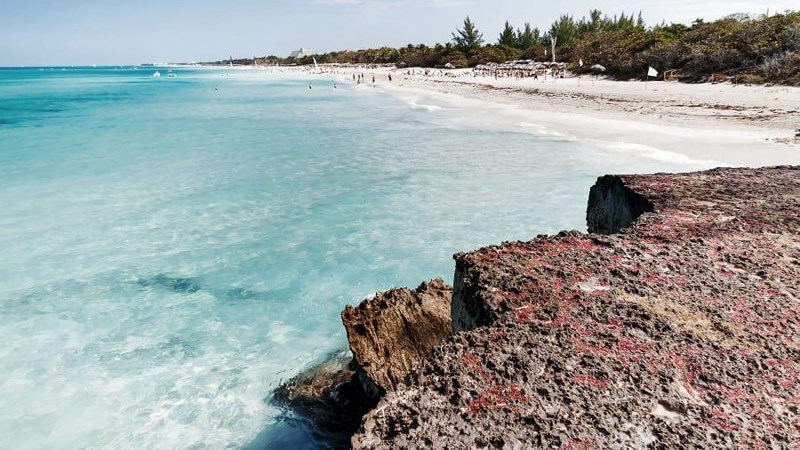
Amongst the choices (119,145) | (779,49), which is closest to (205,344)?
(119,145)

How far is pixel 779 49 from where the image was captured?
29125 mm

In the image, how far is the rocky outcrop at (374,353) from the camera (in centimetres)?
469

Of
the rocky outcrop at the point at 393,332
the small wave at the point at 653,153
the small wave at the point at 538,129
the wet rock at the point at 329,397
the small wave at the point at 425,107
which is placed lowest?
Result: the wet rock at the point at 329,397

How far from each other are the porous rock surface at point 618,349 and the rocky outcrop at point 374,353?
1192 mm

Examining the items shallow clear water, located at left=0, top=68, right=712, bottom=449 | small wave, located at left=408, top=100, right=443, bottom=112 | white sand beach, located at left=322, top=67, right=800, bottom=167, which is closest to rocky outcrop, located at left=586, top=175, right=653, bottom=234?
shallow clear water, located at left=0, top=68, right=712, bottom=449

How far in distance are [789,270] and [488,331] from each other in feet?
7.49

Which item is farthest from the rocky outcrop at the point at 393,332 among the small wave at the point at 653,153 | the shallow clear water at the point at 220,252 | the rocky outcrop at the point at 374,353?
the small wave at the point at 653,153

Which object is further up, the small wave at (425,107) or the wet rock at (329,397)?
the small wave at (425,107)

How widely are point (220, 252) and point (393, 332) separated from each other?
20.9ft

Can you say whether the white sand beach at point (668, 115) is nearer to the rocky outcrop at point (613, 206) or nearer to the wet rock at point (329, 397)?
the rocky outcrop at point (613, 206)

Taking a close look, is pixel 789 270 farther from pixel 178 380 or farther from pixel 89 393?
pixel 89 393

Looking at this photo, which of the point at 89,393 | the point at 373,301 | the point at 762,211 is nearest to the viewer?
the point at 762,211

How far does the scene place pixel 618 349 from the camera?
2.55m

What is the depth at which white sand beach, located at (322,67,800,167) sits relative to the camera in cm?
1418
